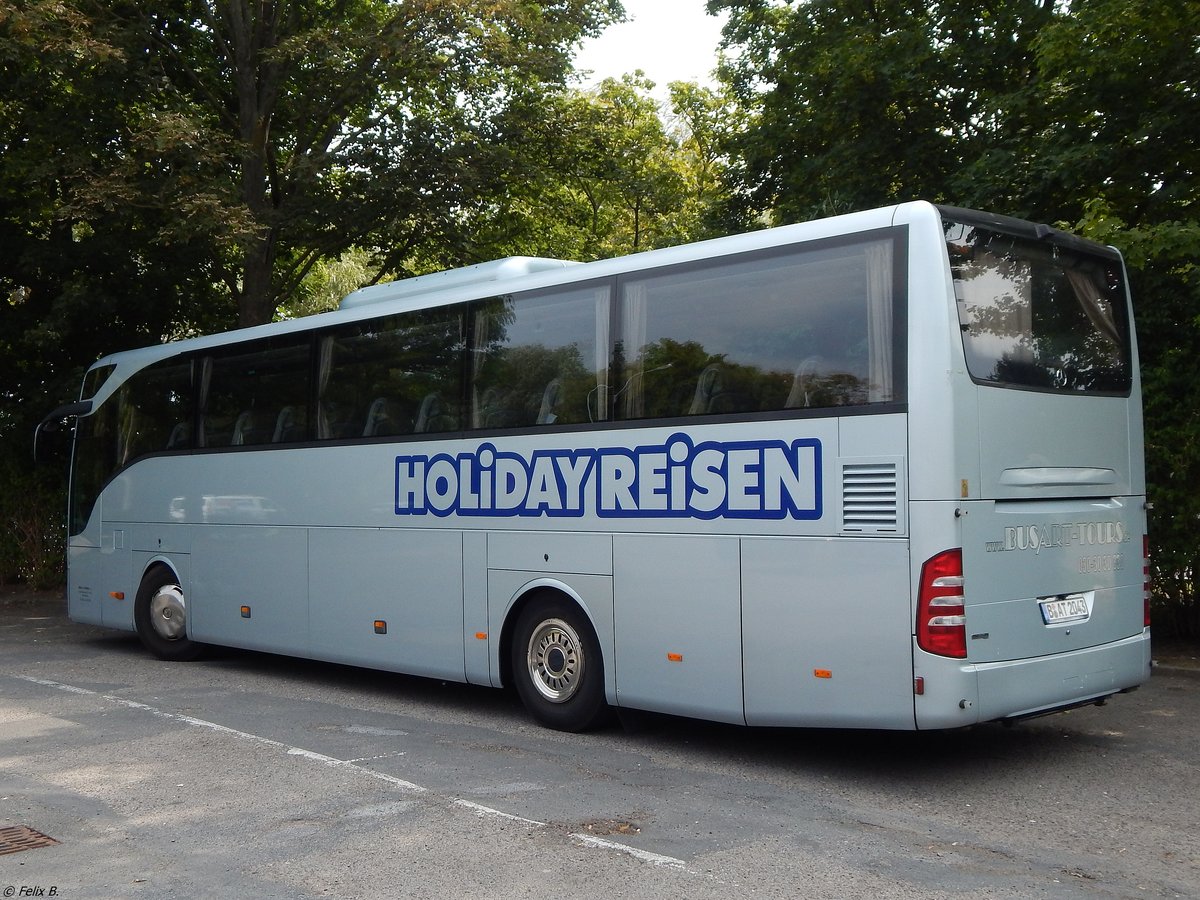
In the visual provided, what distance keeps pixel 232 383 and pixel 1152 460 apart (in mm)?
8857

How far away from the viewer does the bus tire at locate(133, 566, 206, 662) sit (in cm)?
1317

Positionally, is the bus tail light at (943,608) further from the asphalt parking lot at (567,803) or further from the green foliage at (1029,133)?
the green foliage at (1029,133)

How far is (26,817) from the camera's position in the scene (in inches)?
260

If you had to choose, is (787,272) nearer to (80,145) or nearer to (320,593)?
(320,593)

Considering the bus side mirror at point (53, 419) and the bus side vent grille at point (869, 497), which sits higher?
the bus side mirror at point (53, 419)

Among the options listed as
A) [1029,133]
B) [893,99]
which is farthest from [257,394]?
[1029,133]

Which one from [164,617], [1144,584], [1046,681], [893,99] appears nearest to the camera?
[1046,681]

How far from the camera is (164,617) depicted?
13.4 meters

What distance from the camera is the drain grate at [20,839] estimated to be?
601cm

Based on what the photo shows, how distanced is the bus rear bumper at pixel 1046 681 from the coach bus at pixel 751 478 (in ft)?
0.07

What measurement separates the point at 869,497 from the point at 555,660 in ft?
9.89

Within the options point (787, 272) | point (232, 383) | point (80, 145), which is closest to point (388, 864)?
point (787, 272)

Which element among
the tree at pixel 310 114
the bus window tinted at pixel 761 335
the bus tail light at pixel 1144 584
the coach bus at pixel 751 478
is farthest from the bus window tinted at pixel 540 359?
the tree at pixel 310 114

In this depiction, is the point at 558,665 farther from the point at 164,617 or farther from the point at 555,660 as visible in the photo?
the point at 164,617
